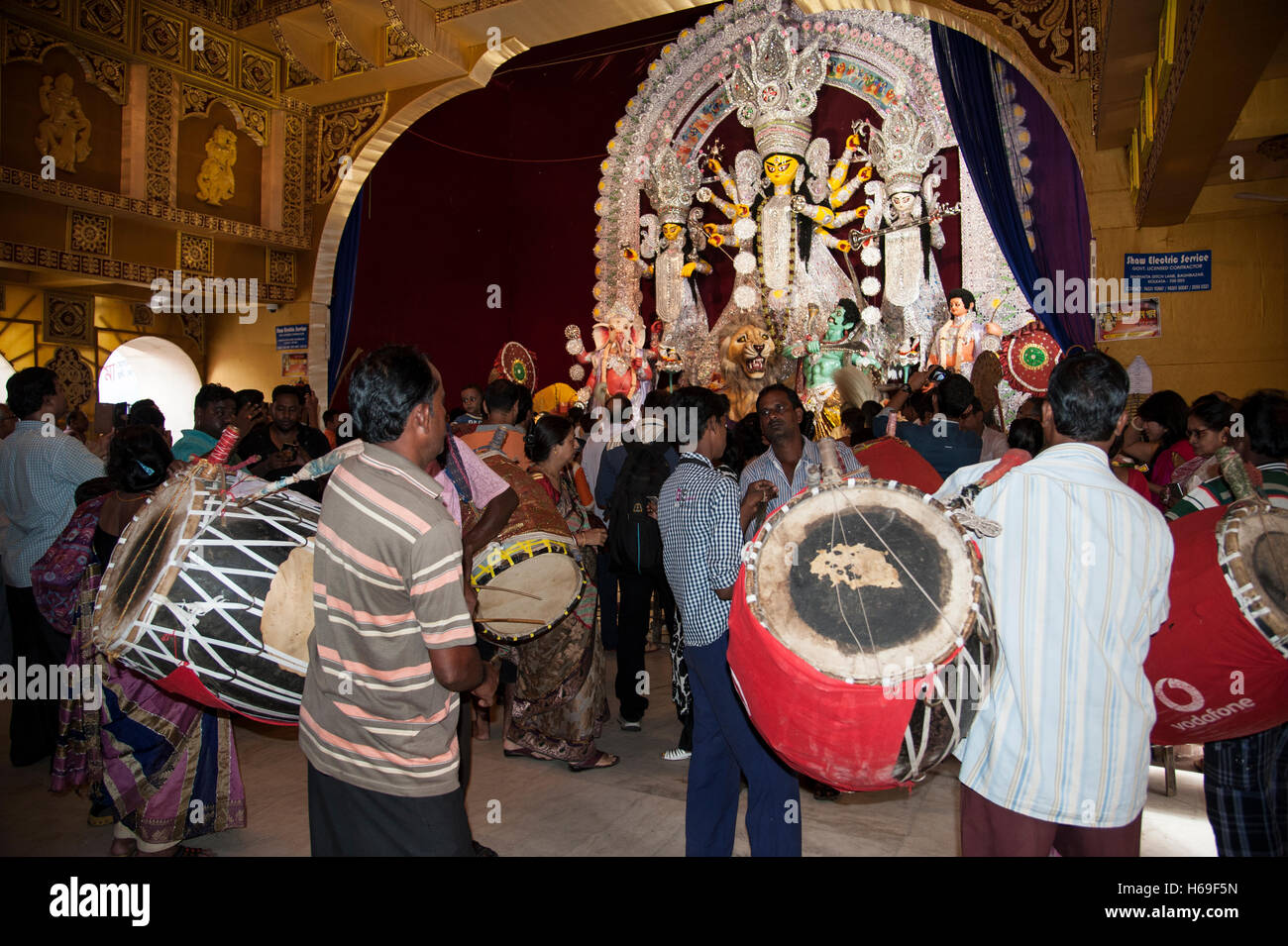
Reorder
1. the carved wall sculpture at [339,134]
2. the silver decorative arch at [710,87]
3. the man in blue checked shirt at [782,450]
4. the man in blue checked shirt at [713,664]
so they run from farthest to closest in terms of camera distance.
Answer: the carved wall sculpture at [339,134] < the silver decorative arch at [710,87] < the man in blue checked shirt at [782,450] < the man in blue checked shirt at [713,664]

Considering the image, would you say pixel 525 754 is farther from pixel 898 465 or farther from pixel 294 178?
pixel 294 178

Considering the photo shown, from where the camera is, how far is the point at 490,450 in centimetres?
308

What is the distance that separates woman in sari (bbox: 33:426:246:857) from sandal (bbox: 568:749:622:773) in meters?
1.34

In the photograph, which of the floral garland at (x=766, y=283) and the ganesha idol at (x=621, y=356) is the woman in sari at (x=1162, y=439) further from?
the ganesha idol at (x=621, y=356)

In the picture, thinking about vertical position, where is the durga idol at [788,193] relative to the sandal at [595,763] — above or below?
above

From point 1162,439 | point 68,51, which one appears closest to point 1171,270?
point 1162,439

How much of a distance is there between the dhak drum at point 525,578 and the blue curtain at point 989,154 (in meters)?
5.72

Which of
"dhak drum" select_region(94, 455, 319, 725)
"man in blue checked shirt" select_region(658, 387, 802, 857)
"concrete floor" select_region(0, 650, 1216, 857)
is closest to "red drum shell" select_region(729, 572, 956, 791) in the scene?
"man in blue checked shirt" select_region(658, 387, 802, 857)

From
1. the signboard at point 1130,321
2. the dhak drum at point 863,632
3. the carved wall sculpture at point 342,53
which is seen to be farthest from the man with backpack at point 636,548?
the carved wall sculpture at point 342,53

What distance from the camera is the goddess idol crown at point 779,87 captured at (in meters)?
10.4

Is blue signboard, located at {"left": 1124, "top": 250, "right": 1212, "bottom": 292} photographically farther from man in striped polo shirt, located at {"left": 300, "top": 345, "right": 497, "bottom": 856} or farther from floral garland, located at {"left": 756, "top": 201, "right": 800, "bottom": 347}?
man in striped polo shirt, located at {"left": 300, "top": 345, "right": 497, "bottom": 856}

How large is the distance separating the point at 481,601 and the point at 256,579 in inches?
36.4

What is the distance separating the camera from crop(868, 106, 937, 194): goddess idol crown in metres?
9.80

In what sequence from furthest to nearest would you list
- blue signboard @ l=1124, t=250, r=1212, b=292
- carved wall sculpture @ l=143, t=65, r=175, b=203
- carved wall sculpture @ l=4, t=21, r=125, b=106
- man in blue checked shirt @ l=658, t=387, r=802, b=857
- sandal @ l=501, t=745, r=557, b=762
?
carved wall sculpture @ l=143, t=65, r=175, b=203, carved wall sculpture @ l=4, t=21, r=125, b=106, blue signboard @ l=1124, t=250, r=1212, b=292, sandal @ l=501, t=745, r=557, b=762, man in blue checked shirt @ l=658, t=387, r=802, b=857
